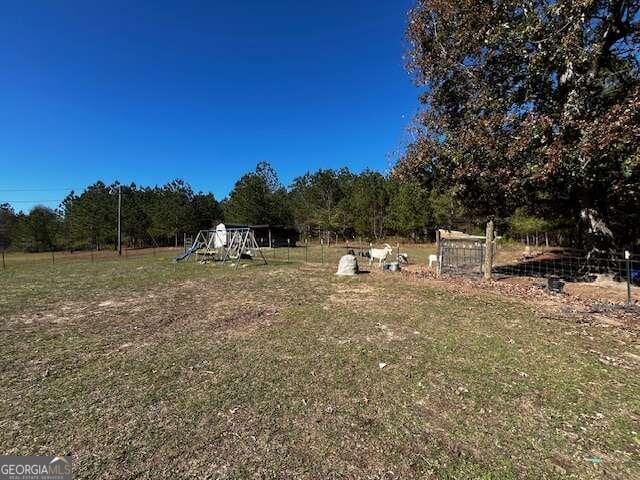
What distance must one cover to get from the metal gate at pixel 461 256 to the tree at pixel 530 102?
2044 mm

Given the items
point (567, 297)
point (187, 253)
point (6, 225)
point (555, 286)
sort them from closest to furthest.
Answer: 1. point (567, 297)
2. point (555, 286)
3. point (187, 253)
4. point (6, 225)

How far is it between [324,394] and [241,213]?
41.1 metres

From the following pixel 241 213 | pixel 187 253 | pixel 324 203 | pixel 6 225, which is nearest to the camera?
pixel 187 253

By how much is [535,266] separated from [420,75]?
9.95 meters

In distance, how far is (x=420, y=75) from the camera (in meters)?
12.2

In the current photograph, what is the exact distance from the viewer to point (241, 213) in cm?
4341

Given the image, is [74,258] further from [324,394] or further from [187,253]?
[324,394]

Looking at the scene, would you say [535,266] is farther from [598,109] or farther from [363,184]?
[363,184]

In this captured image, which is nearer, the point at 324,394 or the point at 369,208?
the point at 324,394

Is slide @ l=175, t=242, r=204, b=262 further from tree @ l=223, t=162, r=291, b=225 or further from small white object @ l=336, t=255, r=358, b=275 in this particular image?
tree @ l=223, t=162, r=291, b=225

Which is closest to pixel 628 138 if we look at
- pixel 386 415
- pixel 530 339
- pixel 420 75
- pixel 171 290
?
pixel 530 339

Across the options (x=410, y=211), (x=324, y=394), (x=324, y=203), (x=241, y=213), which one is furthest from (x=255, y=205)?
(x=324, y=394)

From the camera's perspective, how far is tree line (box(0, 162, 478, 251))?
42781 mm
